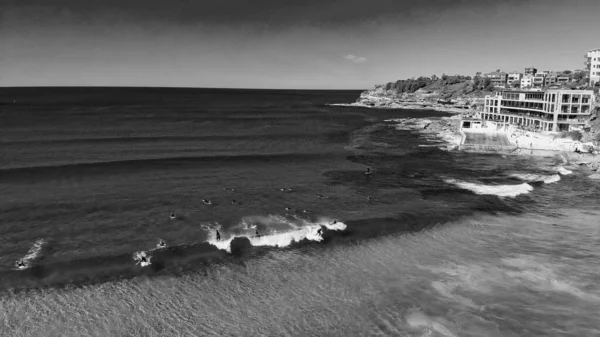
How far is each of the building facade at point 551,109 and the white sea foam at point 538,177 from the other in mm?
37116

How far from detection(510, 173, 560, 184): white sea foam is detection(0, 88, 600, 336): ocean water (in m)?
0.26

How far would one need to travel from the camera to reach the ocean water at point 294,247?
23031 mm

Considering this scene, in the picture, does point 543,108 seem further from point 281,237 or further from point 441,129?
point 281,237

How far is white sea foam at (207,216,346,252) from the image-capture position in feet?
109

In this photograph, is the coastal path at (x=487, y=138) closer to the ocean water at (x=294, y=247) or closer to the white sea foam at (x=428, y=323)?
the ocean water at (x=294, y=247)

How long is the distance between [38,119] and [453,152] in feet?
343

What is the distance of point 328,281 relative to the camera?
2727cm

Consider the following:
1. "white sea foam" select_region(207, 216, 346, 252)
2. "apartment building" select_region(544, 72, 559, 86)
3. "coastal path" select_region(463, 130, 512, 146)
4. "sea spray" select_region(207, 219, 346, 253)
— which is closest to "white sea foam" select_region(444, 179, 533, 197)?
"white sea foam" select_region(207, 216, 346, 252)

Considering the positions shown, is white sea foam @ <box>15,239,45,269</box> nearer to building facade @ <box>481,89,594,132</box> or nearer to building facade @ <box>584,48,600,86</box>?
building facade @ <box>481,89,594,132</box>

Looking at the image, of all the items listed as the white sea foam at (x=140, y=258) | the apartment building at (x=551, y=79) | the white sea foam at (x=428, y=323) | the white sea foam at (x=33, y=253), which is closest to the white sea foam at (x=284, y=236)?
the white sea foam at (x=140, y=258)

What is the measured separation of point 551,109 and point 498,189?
51658mm

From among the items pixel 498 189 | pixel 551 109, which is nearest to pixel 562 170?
pixel 498 189

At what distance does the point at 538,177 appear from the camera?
185ft

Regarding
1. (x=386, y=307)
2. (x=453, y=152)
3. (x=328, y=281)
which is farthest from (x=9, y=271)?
(x=453, y=152)
